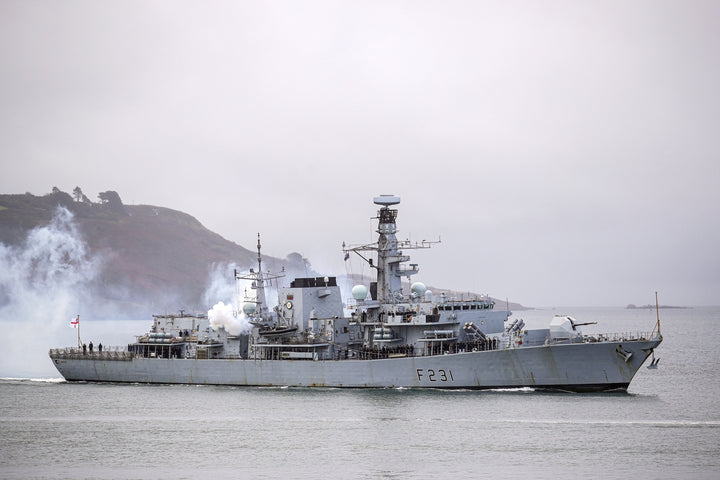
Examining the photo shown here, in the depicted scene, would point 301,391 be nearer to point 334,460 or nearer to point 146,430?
point 146,430

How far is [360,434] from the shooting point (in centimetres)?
3312

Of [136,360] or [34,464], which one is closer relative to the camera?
[34,464]

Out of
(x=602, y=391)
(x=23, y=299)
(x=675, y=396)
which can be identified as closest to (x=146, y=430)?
(x=602, y=391)

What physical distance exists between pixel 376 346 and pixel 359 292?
3290mm

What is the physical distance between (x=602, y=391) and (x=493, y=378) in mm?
5473

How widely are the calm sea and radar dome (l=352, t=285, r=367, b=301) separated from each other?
5.72 m

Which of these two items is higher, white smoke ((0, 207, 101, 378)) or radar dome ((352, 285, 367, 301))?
white smoke ((0, 207, 101, 378))

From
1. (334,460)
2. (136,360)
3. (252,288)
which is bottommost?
(334,460)

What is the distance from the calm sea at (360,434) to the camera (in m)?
28.0

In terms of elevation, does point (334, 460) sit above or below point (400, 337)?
below

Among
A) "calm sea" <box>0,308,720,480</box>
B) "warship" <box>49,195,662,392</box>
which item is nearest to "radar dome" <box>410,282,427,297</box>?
"warship" <box>49,195,662,392</box>

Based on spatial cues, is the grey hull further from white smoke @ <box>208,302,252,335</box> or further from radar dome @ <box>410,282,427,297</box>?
radar dome @ <box>410,282,427,297</box>

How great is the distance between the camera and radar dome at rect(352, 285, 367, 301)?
46156 mm

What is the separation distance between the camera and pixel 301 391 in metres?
44.5
